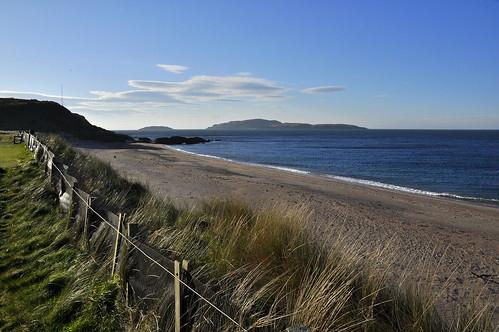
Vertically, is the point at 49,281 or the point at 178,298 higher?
the point at 178,298

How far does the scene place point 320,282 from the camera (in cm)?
443

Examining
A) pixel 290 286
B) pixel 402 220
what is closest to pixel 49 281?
pixel 290 286

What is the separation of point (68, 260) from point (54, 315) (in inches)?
59.8

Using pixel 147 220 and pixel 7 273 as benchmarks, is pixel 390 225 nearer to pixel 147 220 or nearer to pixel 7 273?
pixel 147 220

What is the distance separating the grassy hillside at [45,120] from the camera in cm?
7288

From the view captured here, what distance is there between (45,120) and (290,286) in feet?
260

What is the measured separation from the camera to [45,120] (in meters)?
76.1

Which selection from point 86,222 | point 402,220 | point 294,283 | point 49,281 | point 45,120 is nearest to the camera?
point 294,283

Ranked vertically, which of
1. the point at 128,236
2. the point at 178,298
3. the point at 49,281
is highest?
the point at 128,236

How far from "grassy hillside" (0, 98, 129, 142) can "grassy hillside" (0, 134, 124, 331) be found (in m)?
67.1

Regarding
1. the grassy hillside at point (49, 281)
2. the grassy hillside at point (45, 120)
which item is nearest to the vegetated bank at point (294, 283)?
the grassy hillside at point (49, 281)

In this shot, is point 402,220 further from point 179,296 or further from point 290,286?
point 179,296

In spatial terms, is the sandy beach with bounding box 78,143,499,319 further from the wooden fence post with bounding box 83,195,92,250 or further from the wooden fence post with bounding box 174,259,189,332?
the wooden fence post with bounding box 83,195,92,250

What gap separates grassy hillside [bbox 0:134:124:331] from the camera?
4.78 meters
